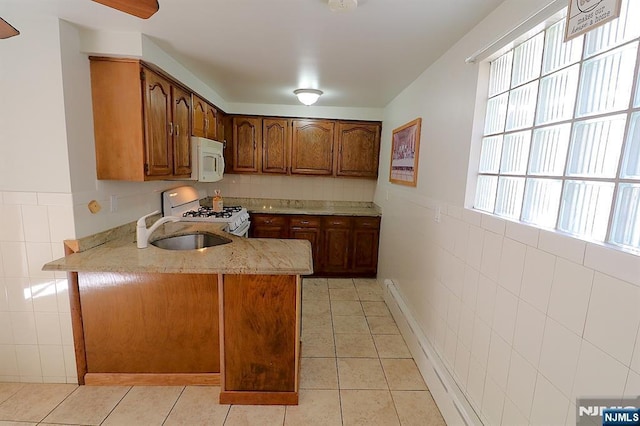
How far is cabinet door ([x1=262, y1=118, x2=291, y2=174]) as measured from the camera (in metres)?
3.90

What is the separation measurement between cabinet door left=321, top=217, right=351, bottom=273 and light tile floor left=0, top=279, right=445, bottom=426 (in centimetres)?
157

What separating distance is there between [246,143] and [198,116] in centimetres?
106

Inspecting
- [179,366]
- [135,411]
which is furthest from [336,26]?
[135,411]

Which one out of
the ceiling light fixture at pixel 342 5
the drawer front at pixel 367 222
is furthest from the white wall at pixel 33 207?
the drawer front at pixel 367 222

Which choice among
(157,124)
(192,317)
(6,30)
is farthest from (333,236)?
(6,30)

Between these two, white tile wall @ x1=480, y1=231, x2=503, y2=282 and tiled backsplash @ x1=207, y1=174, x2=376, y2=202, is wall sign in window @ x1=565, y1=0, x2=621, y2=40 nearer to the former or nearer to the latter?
white tile wall @ x1=480, y1=231, x2=503, y2=282

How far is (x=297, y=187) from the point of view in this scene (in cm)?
427

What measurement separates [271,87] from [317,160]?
1185 mm

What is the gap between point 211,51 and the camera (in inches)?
85.1

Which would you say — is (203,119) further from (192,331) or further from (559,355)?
(559,355)

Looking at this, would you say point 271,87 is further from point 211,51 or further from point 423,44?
point 423,44

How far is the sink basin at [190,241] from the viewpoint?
2393mm

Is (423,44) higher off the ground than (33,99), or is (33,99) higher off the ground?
(423,44)

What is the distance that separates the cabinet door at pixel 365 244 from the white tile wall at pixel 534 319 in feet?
6.20
